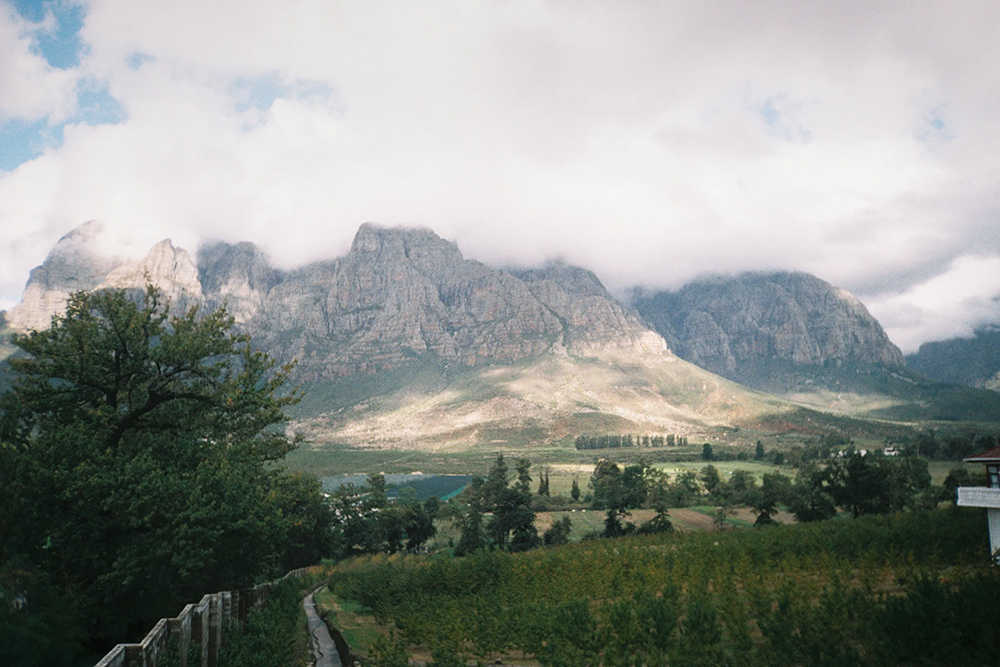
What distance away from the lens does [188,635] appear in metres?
9.42

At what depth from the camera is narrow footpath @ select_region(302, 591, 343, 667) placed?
17.6 m

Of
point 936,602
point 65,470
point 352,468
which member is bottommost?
point 352,468

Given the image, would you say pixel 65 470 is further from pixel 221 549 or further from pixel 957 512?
pixel 957 512

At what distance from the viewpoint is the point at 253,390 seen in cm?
2330

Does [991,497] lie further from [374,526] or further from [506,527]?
[374,526]

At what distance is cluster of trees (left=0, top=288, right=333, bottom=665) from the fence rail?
1.79 m

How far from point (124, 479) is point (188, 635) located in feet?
28.0

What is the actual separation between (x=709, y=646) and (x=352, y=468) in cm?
18499

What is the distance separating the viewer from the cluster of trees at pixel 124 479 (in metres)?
14.3

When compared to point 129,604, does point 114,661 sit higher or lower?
higher

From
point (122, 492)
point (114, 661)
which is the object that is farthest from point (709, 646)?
point (122, 492)

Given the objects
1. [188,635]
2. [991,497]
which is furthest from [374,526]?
[188,635]

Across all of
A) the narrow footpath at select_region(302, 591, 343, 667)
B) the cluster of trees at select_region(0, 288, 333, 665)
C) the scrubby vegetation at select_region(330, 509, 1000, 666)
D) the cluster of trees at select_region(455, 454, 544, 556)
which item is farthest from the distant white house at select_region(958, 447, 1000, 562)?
the cluster of trees at select_region(455, 454, 544, 556)

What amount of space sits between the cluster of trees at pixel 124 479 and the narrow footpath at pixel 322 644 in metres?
3.50
